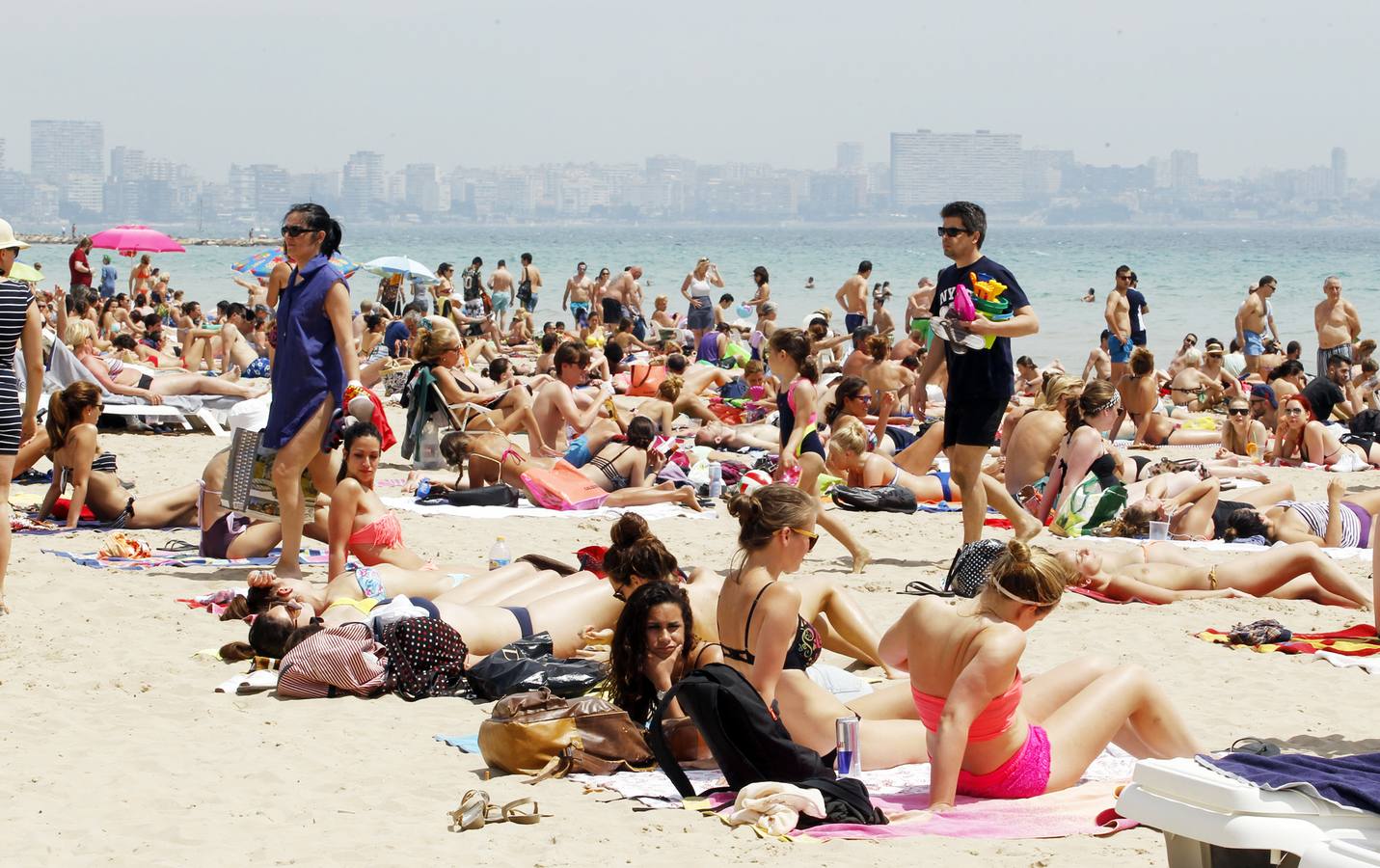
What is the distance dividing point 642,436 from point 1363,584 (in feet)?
14.4

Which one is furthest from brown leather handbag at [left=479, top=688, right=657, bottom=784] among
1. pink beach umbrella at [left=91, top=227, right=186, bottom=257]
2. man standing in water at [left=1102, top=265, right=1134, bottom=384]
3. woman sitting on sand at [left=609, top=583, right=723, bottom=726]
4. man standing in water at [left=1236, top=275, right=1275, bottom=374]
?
pink beach umbrella at [left=91, top=227, right=186, bottom=257]

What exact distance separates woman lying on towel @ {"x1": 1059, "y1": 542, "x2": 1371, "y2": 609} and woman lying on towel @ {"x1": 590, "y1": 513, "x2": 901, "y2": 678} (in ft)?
5.07

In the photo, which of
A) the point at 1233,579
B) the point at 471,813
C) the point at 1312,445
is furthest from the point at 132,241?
the point at 471,813

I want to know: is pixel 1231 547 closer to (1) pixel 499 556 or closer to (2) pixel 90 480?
(1) pixel 499 556

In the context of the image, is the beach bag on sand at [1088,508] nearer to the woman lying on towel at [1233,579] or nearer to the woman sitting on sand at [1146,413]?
the woman lying on towel at [1233,579]

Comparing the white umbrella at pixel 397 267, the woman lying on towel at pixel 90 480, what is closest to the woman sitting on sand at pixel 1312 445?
the woman lying on towel at pixel 90 480

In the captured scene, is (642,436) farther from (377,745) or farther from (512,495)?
(377,745)

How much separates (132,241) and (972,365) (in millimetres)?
19020

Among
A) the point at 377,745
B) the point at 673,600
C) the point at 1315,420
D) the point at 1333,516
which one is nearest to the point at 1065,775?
the point at 673,600

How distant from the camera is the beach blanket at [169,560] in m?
6.99

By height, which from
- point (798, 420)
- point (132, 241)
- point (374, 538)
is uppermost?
point (132, 241)

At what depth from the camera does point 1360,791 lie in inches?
119

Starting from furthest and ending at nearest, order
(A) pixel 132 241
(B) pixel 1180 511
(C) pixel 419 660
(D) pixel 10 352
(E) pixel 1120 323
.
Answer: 1. (A) pixel 132 241
2. (E) pixel 1120 323
3. (B) pixel 1180 511
4. (D) pixel 10 352
5. (C) pixel 419 660

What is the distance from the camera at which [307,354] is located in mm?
6340
